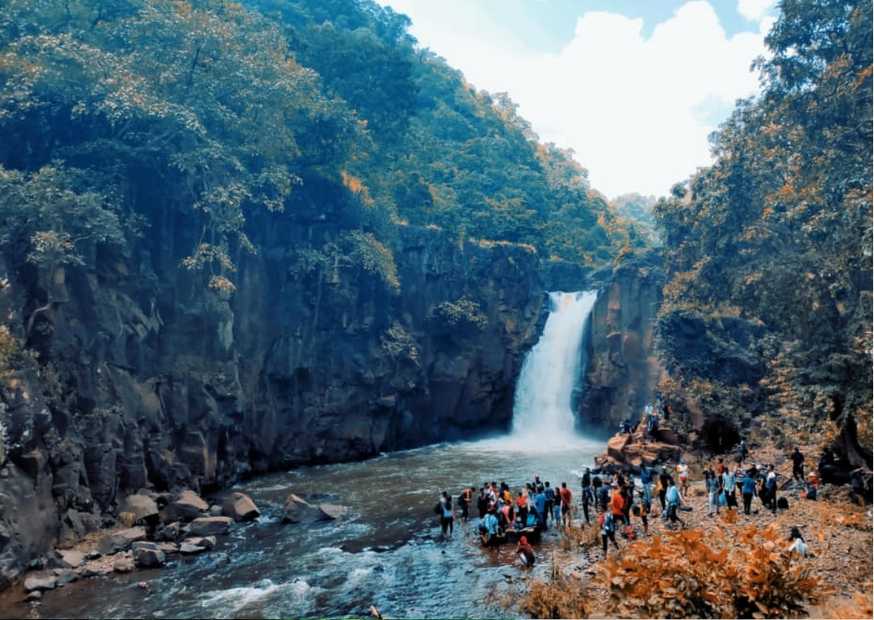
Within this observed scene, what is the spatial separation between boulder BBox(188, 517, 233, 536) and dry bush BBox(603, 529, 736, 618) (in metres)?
14.6

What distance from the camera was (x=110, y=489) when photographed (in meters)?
23.3

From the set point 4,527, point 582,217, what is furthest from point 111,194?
point 582,217

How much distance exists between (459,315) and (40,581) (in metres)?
32.0

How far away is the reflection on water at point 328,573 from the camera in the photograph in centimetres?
1617

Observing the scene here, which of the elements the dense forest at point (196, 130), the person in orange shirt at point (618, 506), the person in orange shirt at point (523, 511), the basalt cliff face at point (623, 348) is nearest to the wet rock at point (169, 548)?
the dense forest at point (196, 130)

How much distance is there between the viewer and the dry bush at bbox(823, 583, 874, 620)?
12.6 m

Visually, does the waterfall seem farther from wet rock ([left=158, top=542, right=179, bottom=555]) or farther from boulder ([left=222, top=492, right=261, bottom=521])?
wet rock ([left=158, top=542, right=179, bottom=555])

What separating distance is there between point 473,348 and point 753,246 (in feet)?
66.5

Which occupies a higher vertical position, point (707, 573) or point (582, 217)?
point (582, 217)

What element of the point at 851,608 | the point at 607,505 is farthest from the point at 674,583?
the point at 607,505

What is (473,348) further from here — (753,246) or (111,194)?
(111,194)

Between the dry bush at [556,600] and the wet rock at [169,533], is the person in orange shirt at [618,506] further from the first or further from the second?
the wet rock at [169,533]

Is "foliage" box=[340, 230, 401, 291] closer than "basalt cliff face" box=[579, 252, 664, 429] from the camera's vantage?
Yes

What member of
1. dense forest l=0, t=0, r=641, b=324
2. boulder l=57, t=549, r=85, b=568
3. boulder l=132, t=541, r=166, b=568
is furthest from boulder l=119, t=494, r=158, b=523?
dense forest l=0, t=0, r=641, b=324
